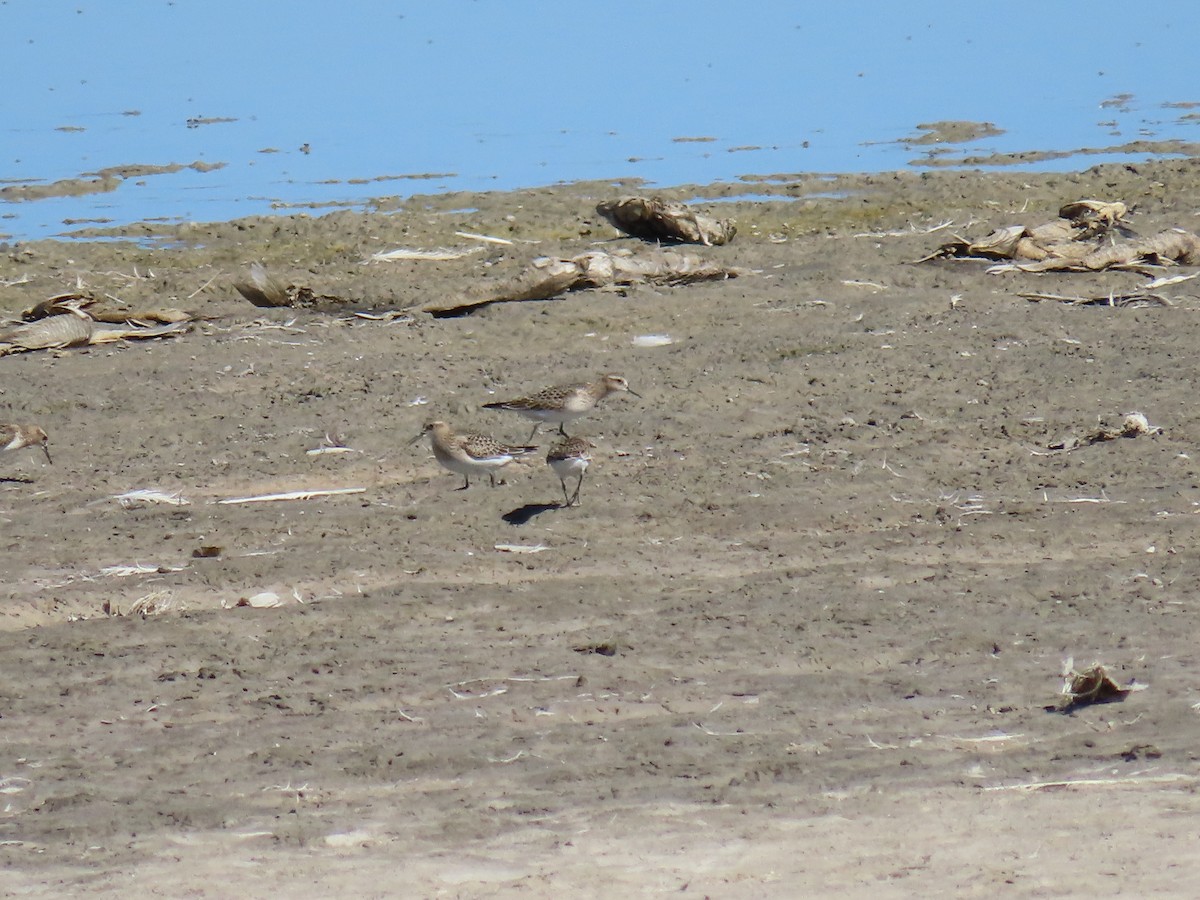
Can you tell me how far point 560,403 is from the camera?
10.3 meters

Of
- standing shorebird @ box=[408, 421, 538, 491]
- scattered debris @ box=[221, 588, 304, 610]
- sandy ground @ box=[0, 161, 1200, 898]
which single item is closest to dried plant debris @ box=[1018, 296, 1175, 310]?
sandy ground @ box=[0, 161, 1200, 898]

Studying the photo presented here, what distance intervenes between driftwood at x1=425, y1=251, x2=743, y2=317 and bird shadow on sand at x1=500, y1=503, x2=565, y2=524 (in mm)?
4703

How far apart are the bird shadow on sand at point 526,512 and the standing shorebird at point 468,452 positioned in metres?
0.33

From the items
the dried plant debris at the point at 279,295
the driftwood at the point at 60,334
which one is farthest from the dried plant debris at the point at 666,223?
the driftwood at the point at 60,334

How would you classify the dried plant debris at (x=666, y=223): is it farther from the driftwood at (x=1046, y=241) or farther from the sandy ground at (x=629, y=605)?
the driftwood at (x=1046, y=241)

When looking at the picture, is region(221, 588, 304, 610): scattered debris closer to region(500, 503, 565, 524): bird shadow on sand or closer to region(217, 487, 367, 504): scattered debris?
region(500, 503, 565, 524): bird shadow on sand

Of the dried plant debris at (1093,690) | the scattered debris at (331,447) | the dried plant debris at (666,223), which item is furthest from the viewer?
the dried plant debris at (666,223)

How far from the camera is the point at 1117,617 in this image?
7469 millimetres

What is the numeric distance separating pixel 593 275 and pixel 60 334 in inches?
161

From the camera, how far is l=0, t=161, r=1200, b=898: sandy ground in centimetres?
562

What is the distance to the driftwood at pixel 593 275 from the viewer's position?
14.1 m

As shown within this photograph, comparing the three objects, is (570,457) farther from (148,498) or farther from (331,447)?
(148,498)

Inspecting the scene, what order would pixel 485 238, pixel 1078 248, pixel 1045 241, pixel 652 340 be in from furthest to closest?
pixel 485 238, pixel 1045 241, pixel 1078 248, pixel 652 340

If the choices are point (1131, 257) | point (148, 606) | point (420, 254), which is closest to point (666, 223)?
point (420, 254)
